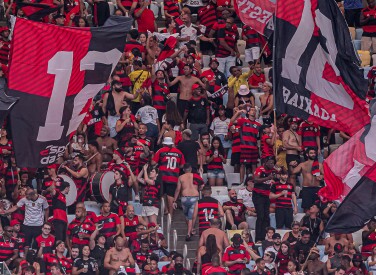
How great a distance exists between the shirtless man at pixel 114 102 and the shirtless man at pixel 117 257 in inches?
146

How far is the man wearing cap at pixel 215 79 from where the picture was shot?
35562 millimetres

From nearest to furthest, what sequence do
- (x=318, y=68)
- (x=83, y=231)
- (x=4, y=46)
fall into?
(x=318, y=68)
(x=83, y=231)
(x=4, y=46)

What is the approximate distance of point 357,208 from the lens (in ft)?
85.9

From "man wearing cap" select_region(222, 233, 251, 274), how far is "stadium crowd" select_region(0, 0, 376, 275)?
0.9 inches

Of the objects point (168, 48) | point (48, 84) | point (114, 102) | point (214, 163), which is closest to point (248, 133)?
point (214, 163)

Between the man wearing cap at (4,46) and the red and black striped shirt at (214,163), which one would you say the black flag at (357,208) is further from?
the man wearing cap at (4,46)

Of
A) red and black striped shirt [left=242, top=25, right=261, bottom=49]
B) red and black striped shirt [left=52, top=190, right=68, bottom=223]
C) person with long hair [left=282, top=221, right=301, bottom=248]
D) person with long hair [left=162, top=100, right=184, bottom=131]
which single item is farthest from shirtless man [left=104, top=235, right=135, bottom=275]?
red and black striped shirt [left=242, top=25, right=261, bottom=49]

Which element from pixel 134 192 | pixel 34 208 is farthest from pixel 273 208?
pixel 34 208

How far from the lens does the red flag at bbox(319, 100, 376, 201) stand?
26594mm

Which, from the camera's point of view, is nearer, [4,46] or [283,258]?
[283,258]

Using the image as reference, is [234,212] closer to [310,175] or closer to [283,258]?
[283,258]

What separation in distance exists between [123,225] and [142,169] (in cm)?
162

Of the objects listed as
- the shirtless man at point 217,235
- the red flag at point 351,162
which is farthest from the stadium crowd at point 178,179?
the red flag at point 351,162

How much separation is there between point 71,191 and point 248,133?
411cm
